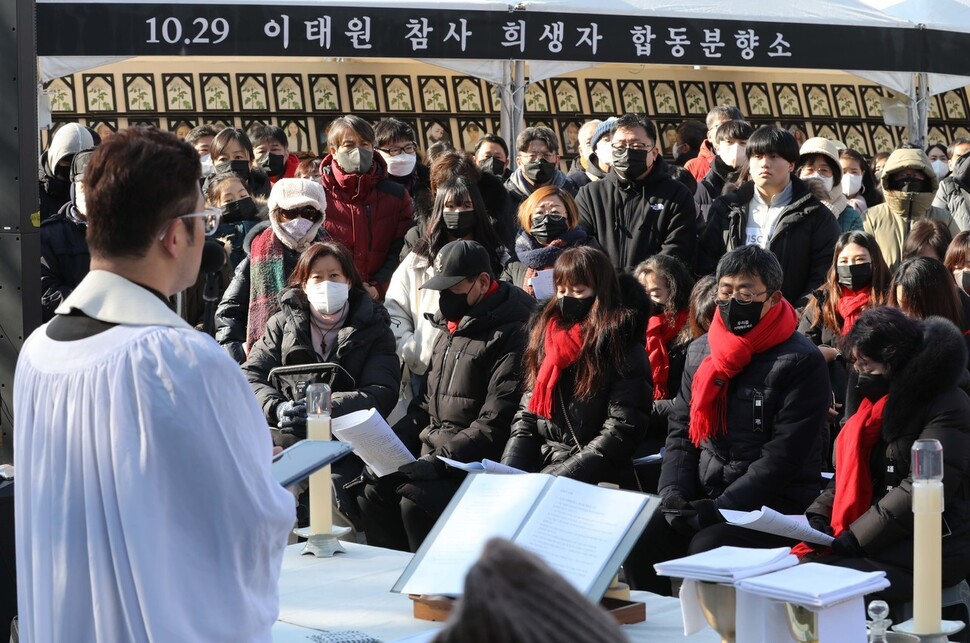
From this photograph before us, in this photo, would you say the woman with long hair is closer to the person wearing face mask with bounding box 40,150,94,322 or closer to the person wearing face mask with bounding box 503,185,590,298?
the person wearing face mask with bounding box 503,185,590,298

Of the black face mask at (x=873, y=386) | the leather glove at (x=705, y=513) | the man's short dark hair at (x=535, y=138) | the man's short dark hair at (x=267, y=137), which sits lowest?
the leather glove at (x=705, y=513)

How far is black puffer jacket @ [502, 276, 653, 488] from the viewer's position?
4988 millimetres

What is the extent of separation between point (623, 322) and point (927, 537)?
2439 millimetres

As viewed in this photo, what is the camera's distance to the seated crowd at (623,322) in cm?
427

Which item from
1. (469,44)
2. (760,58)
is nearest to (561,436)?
(469,44)

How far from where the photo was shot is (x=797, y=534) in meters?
3.65

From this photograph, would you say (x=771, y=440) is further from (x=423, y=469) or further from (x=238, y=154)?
(x=238, y=154)

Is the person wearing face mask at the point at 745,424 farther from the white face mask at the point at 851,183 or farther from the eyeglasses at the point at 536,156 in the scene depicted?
the white face mask at the point at 851,183

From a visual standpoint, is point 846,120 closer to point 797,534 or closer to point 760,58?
point 760,58

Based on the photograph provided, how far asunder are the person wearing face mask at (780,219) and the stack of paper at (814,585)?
3.75m

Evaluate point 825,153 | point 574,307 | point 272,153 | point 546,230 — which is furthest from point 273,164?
point 574,307

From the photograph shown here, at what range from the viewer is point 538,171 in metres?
7.56

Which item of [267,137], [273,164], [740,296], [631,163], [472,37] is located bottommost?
[740,296]

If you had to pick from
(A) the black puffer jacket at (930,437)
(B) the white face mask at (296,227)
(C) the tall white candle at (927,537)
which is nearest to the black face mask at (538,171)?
(B) the white face mask at (296,227)
